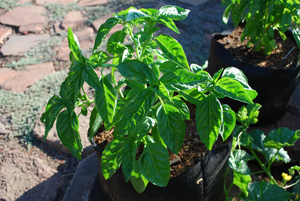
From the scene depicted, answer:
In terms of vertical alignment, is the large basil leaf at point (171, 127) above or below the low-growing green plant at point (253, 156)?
above

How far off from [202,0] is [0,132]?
2.57 metres

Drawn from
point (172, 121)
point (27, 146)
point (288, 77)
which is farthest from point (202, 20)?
point (172, 121)

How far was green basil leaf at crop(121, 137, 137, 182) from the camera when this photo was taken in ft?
3.98

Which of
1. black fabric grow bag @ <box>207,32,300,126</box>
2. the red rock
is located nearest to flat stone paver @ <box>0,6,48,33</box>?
the red rock

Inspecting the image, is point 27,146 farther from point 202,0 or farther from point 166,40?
point 202,0

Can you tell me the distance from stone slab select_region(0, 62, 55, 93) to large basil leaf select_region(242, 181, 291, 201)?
6.63ft

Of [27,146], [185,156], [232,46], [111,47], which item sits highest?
[111,47]

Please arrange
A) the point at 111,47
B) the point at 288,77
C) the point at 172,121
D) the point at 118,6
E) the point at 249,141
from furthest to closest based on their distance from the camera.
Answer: the point at 118,6
the point at 288,77
the point at 249,141
the point at 111,47
the point at 172,121

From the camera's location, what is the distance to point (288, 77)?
2086 mm

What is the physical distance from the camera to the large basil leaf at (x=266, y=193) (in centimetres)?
163

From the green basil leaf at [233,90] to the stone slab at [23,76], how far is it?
2075mm

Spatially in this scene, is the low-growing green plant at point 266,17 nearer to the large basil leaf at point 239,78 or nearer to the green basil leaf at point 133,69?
the large basil leaf at point 239,78

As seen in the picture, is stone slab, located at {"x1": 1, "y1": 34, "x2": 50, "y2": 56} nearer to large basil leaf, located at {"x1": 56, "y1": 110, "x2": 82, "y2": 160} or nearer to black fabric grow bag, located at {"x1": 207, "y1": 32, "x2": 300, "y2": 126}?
black fabric grow bag, located at {"x1": 207, "y1": 32, "x2": 300, "y2": 126}

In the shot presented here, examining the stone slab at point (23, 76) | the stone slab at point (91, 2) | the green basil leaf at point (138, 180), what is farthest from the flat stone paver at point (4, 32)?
the green basil leaf at point (138, 180)
